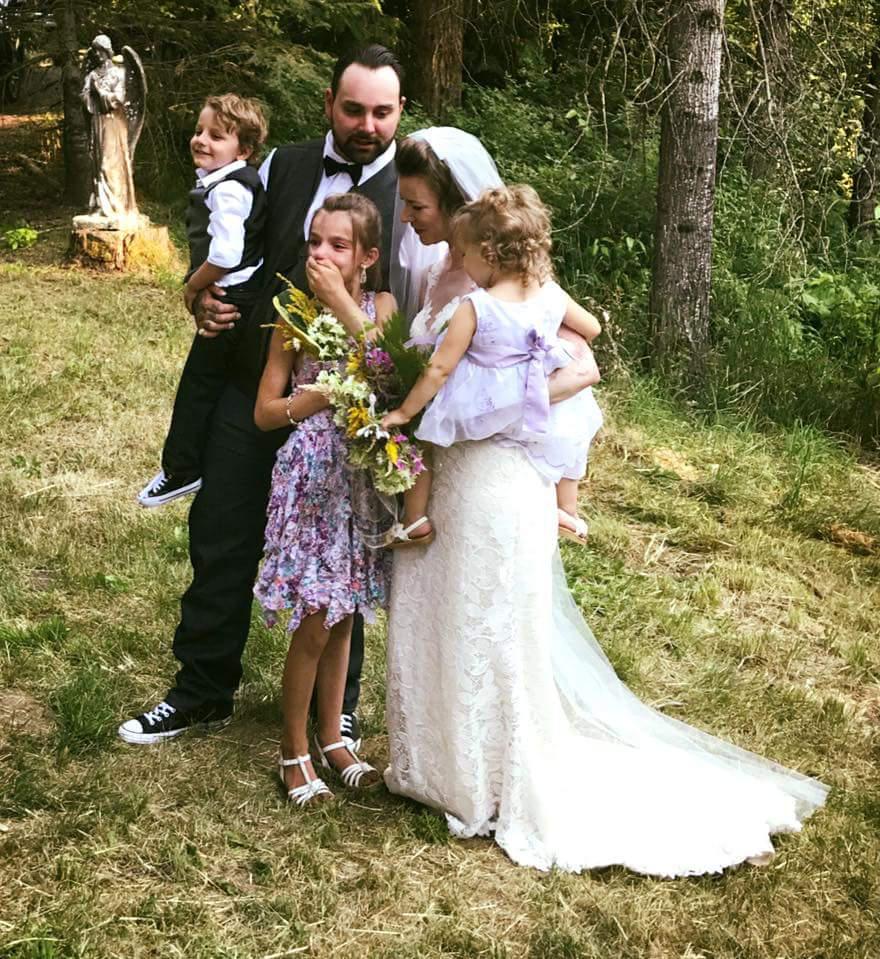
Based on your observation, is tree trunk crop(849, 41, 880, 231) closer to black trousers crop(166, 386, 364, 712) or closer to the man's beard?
the man's beard

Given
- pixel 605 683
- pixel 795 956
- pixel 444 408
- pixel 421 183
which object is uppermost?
pixel 421 183

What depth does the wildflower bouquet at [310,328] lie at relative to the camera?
3205 millimetres

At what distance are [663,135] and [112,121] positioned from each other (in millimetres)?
4637

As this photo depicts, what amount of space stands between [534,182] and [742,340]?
121 inches

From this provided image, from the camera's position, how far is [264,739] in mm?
4000

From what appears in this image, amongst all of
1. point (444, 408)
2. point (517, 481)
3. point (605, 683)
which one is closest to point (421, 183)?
point (444, 408)

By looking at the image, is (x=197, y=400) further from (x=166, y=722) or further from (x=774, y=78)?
(x=774, y=78)

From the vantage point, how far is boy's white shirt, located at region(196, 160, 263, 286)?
11.4 feet

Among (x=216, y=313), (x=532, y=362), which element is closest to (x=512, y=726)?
(x=532, y=362)

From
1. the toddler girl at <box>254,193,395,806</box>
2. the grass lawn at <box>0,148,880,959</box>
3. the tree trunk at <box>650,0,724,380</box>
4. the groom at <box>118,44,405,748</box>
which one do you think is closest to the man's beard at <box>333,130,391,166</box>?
the groom at <box>118,44,405,748</box>

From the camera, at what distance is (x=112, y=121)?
9.79m

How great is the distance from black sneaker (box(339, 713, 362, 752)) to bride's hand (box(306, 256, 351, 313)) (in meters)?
1.48

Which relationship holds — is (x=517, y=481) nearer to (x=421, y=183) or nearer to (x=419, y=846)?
(x=421, y=183)

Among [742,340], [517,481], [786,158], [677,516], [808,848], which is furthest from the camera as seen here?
[742,340]
